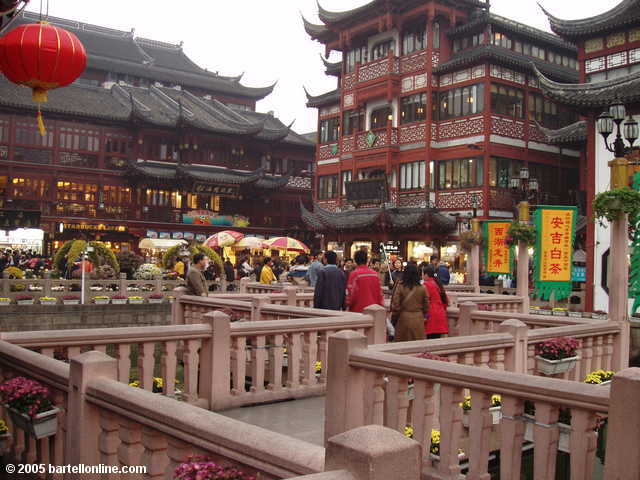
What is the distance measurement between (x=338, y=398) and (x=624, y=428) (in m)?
2.25

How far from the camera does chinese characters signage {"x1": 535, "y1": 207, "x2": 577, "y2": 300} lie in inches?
645

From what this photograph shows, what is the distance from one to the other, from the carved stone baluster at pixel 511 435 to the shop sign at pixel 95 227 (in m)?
39.5

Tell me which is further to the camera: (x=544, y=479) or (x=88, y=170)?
(x=88, y=170)

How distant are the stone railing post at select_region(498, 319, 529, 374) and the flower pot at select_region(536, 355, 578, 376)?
0.35m

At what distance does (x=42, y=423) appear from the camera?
4.45 metres

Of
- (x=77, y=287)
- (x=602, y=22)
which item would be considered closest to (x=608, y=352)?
(x=77, y=287)

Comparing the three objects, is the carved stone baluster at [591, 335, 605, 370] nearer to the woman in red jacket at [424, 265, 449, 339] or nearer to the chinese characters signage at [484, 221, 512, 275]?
the woman in red jacket at [424, 265, 449, 339]

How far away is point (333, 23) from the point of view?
37562 mm

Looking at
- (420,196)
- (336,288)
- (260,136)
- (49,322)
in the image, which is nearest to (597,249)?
(420,196)

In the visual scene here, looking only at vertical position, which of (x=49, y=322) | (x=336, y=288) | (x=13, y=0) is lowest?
(x=49, y=322)

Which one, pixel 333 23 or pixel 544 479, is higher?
pixel 333 23

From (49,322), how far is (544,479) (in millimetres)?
17307

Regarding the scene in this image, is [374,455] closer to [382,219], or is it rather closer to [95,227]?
[382,219]

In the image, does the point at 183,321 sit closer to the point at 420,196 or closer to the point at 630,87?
the point at 630,87
